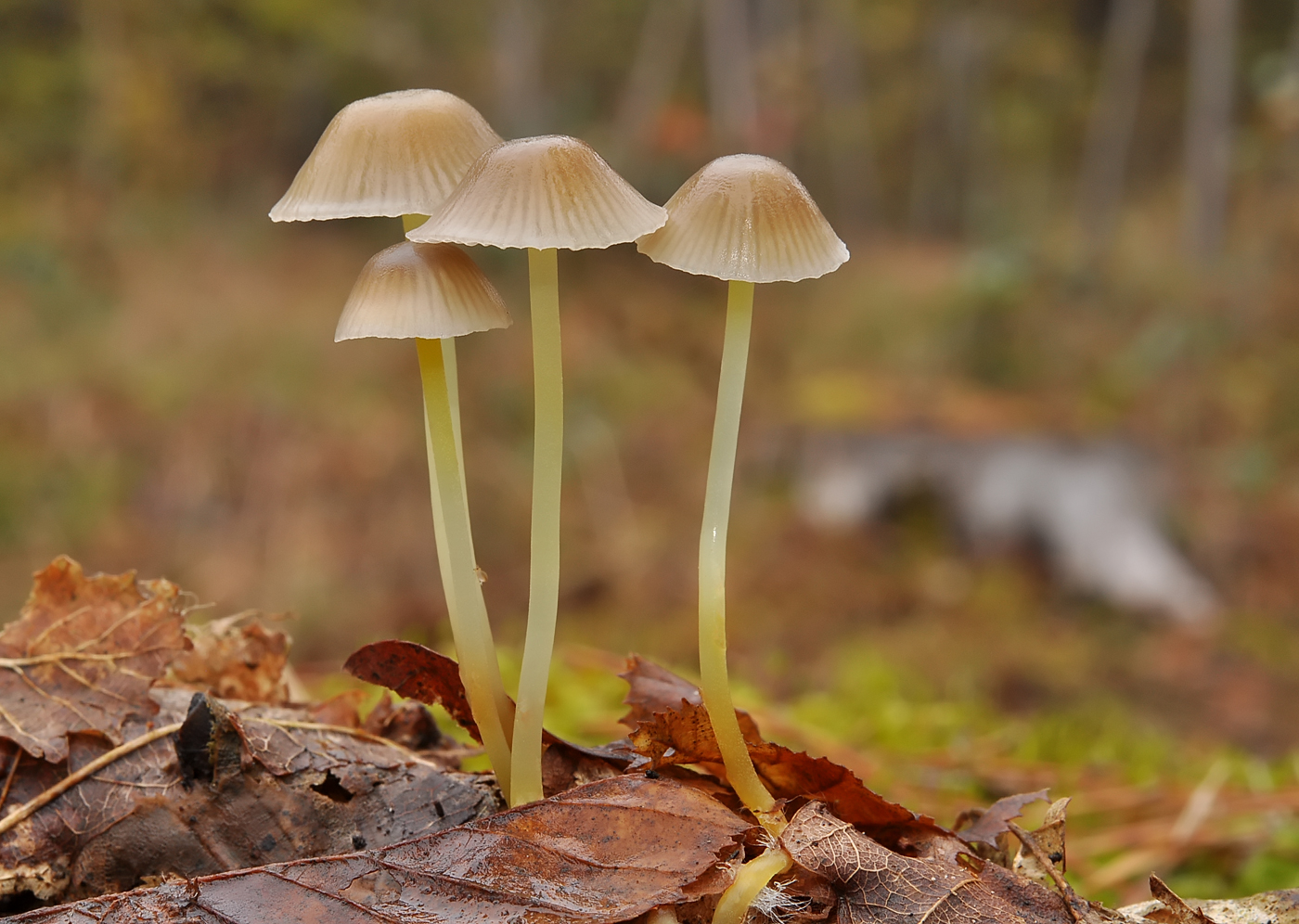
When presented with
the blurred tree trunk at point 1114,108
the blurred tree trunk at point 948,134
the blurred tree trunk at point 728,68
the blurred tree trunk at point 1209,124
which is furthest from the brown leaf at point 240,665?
the blurred tree trunk at point 948,134

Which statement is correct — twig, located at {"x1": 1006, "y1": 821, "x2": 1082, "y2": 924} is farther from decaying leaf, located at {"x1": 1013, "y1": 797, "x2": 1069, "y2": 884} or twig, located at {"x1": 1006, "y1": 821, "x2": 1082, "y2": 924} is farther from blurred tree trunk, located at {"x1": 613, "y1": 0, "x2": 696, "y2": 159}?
blurred tree trunk, located at {"x1": 613, "y1": 0, "x2": 696, "y2": 159}

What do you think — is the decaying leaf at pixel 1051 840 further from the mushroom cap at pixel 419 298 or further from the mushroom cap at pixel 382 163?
the mushroom cap at pixel 382 163

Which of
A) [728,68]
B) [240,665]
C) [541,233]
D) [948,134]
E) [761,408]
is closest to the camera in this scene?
[541,233]

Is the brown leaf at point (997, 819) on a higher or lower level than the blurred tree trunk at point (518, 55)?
lower

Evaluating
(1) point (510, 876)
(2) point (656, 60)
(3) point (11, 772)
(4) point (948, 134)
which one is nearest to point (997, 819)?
(1) point (510, 876)

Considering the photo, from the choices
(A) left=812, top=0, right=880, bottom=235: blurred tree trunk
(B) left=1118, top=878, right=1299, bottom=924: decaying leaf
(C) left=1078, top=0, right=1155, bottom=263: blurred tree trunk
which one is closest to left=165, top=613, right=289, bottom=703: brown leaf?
(B) left=1118, top=878, right=1299, bottom=924: decaying leaf

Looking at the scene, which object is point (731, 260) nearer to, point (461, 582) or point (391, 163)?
point (391, 163)
